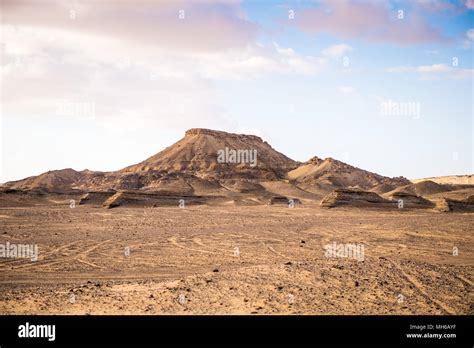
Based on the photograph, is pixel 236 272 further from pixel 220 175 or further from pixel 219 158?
pixel 219 158

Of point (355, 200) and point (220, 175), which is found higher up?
point (220, 175)

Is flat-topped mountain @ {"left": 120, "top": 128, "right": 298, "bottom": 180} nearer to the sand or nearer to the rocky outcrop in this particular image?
the rocky outcrop

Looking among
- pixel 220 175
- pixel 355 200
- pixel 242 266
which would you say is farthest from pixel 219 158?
pixel 242 266

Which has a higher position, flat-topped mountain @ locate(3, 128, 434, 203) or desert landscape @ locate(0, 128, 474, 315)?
flat-topped mountain @ locate(3, 128, 434, 203)

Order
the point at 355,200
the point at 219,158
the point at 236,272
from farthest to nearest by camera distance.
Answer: the point at 219,158, the point at 355,200, the point at 236,272

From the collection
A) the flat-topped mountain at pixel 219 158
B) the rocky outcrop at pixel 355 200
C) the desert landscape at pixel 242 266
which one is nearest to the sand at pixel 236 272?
the desert landscape at pixel 242 266

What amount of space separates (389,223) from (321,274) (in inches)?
786

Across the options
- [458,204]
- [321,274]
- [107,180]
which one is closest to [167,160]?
[107,180]

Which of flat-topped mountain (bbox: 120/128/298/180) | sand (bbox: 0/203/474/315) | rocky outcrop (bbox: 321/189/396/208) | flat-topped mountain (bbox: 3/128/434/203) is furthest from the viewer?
flat-topped mountain (bbox: 120/128/298/180)

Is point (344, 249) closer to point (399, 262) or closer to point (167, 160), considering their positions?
point (399, 262)

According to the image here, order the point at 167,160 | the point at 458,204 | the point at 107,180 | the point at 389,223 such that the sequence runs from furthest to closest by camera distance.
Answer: the point at 167,160
the point at 107,180
the point at 458,204
the point at 389,223

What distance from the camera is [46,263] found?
14.5 metres

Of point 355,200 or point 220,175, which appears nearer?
point 355,200

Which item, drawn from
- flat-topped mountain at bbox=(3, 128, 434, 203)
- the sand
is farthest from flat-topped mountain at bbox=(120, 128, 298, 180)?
the sand
